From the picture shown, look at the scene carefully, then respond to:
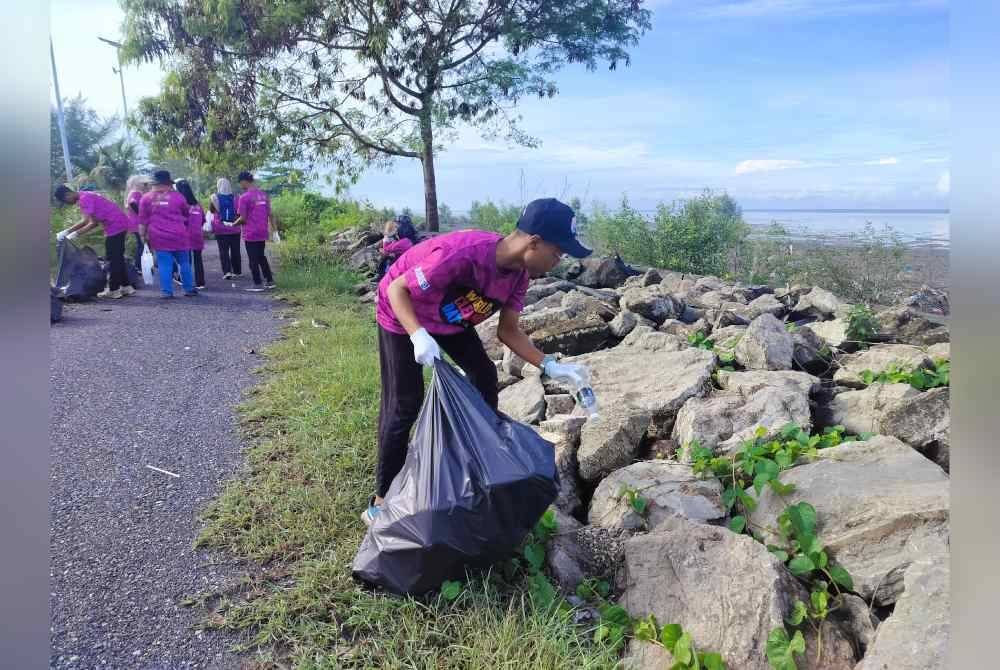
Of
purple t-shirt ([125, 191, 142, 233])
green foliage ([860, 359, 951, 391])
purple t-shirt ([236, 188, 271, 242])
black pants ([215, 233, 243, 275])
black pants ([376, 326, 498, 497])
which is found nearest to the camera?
black pants ([376, 326, 498, 497])

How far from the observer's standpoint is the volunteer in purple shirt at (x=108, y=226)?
23.4 feet

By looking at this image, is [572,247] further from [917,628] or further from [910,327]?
[910,327]

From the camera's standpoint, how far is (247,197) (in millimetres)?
8250

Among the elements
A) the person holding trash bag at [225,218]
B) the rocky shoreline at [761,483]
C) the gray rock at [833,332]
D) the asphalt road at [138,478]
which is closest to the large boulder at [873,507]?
the rocky shoreline at [761,483]

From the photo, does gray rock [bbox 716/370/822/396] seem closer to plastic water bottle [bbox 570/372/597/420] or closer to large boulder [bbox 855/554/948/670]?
plastic water bottle [bbox 570/372/597/420]

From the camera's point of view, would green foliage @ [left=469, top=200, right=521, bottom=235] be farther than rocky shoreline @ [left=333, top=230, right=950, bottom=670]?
Yes

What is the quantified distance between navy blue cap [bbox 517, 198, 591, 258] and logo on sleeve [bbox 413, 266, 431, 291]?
360 mm

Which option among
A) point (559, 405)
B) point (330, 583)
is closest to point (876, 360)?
point (559, 405)

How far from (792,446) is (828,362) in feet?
4.62

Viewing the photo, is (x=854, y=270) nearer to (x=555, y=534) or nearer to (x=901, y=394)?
(x=901, y=394)

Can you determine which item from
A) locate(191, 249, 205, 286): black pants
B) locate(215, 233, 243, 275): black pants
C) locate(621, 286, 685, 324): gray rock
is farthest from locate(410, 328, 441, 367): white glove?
locate(215, 233, 243, 275): black pants

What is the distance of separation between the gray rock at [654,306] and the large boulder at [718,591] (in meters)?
3.07

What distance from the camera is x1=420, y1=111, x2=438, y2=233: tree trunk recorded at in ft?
33.2
